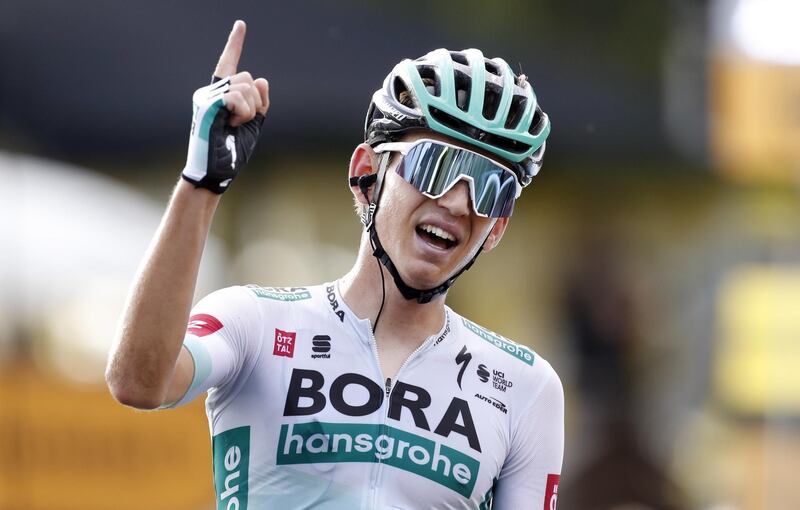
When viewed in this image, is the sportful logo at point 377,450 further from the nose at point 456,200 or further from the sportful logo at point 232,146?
the sportful logo at point 232,146

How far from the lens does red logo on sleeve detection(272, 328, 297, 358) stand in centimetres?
407

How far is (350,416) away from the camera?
402 cm

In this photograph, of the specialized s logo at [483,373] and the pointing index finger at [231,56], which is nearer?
the pointing index finger at [231,56]

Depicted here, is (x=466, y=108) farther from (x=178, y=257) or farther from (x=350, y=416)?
(x=178, y=257)

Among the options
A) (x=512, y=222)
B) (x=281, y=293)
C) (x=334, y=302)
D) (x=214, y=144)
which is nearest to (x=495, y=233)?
(x=334, y=302)

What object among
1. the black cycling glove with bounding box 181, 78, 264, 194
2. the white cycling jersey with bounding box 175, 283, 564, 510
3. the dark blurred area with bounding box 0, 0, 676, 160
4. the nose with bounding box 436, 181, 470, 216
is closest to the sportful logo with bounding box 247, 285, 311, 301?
the white cycling jersey with bounding box 175, 283, 564, 510

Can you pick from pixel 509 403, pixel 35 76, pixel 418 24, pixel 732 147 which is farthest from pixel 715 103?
pixel 509 403

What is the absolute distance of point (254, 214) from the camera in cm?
1398

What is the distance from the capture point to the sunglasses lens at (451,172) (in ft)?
13.5

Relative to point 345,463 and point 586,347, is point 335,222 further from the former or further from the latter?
point 345,463

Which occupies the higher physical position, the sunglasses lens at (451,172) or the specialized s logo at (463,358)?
the sunglasses lens at (451,172)

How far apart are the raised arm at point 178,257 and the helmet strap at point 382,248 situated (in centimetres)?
77

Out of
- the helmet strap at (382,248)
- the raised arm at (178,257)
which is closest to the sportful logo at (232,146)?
the raised arm at (178,257)

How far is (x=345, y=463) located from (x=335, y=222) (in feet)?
34.9
